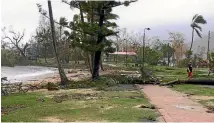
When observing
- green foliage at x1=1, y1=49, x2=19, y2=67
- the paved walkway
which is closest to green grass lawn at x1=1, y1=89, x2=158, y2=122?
Answer: the paved walkway

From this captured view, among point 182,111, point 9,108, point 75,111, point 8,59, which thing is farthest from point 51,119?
point 8,59

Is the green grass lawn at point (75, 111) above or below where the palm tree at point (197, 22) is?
below

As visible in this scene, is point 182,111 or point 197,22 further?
point 197,22

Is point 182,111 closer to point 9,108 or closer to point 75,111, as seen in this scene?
point 75,111

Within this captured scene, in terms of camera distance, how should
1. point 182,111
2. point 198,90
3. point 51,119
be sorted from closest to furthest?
point 51,119 < point 182,111 < point 198,90

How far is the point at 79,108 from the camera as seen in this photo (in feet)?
32.4

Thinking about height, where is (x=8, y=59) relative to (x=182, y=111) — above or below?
above

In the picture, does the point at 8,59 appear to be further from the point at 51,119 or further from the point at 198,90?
the point at 51,119

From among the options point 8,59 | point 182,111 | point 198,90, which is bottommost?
point 182,111

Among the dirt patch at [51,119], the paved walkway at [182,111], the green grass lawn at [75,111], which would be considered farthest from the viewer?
the paved walkway at [182,111]

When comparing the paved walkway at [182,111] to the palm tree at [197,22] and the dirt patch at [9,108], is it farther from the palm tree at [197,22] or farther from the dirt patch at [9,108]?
the palm tree at [197,22]

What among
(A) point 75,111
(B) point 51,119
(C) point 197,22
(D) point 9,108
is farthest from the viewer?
(C) point 197,22

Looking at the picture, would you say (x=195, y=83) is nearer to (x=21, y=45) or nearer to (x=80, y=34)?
(x=80, y=34)

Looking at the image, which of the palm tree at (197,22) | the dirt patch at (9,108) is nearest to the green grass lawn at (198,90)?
the dirt patch at (9,108)
